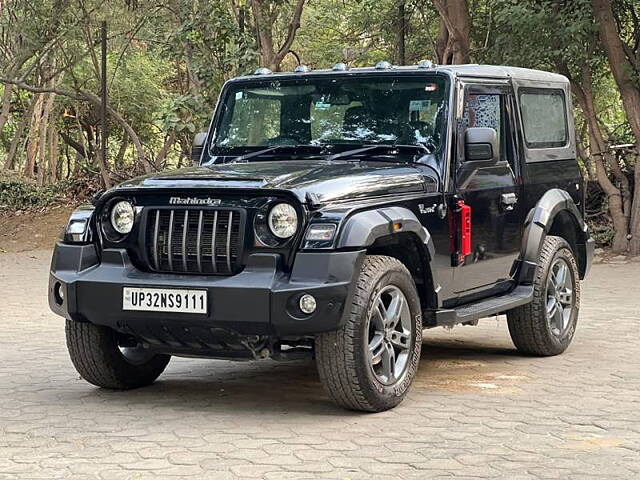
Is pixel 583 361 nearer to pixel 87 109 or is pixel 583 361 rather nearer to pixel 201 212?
pixel 201 212

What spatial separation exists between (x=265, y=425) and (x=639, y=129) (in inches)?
440

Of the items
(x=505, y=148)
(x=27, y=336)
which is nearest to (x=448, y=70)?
(x=505, y=148)

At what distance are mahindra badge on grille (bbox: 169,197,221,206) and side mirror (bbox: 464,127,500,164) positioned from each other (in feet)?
5.70

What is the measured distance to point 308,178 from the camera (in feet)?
22.0

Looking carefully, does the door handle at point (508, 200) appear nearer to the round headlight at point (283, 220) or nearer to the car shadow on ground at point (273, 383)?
the car shadow on ground at point (273, 383)

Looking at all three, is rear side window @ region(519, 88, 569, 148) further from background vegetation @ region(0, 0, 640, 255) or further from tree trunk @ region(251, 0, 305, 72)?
tree trunk @ region(251, 0, 305, 72)

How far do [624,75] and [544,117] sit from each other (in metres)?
7.66

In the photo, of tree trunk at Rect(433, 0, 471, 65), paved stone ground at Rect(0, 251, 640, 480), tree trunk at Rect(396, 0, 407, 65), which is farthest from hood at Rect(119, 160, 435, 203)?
tree trunk at Rect(396, 0, 407, 65)

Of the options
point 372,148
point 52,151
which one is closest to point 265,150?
point 372,148

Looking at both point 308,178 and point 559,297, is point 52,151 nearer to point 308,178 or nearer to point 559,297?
point 559,297

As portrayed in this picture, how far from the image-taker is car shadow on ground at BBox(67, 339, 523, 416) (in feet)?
23.1

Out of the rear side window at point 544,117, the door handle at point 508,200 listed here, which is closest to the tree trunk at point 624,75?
the rear side window at point 544,117

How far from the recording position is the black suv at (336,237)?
20.9 feet

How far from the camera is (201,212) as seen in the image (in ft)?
21.7
